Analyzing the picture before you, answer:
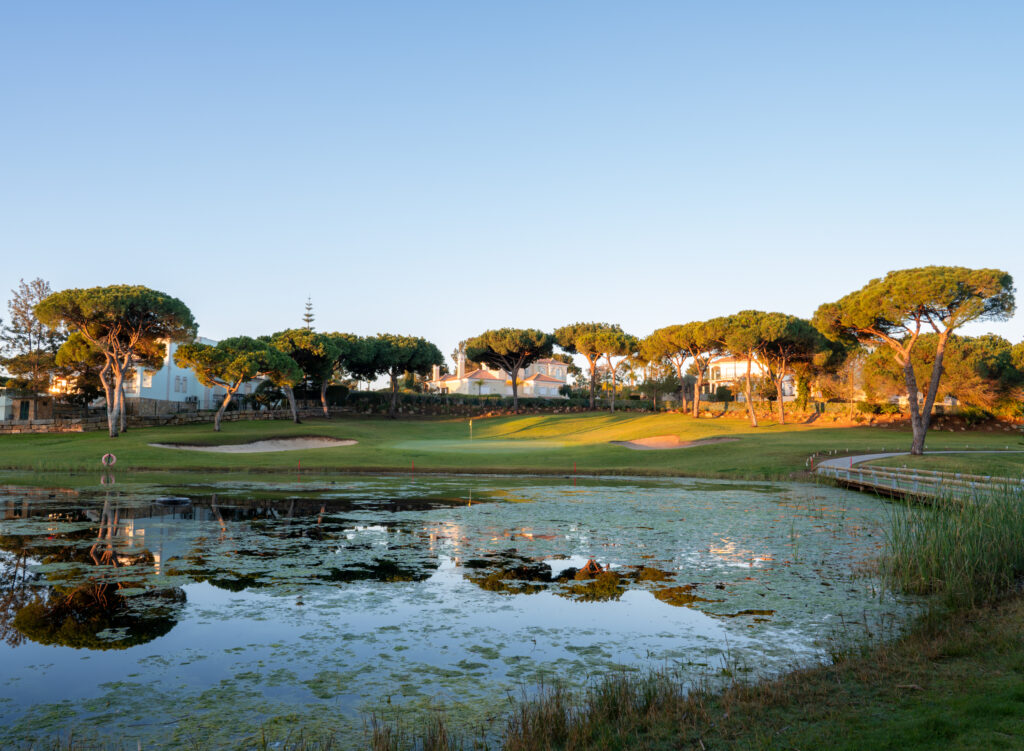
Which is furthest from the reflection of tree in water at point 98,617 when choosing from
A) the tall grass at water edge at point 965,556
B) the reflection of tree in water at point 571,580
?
the tall grass at water edge at point 965,556

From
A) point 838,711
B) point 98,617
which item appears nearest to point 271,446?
point 98,617

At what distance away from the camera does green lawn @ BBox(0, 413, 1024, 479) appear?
3619 centimetres

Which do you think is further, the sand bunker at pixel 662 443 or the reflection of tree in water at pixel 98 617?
the sand bunker at pixel 662 443

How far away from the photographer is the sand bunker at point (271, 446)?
45.3 m

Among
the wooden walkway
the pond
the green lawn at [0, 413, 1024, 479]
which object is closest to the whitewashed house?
the green lawn at [0, 413, 1024, 479]

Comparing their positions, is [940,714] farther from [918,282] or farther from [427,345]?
[427,345]

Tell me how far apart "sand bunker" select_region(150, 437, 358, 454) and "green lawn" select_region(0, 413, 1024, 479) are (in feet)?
3.04

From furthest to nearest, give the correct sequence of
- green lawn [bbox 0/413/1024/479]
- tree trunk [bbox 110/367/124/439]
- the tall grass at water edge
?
tree trunk [bbox 110/367/124/439] < green lawn [bbox 0/413/1024/479] < the tall grass at water edge

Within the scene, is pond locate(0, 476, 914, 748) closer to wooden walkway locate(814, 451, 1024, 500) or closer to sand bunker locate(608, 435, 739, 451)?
wooden walkway locate(814, 451, 1024, 500)

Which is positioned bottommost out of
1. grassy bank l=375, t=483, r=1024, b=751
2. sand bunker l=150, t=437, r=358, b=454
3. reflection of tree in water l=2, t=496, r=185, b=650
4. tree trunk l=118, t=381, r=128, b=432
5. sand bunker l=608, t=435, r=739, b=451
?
sand bunker l=608, t=435, r=739, b=451

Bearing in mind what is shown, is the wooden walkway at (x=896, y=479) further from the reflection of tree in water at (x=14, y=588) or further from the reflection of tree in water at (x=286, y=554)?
the reflection of tree in water at (x=14, y=588)

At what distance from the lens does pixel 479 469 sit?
3616 cm

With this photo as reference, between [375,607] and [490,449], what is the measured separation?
3876cm

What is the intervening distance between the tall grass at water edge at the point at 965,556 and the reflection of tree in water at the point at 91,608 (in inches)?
→ 436
